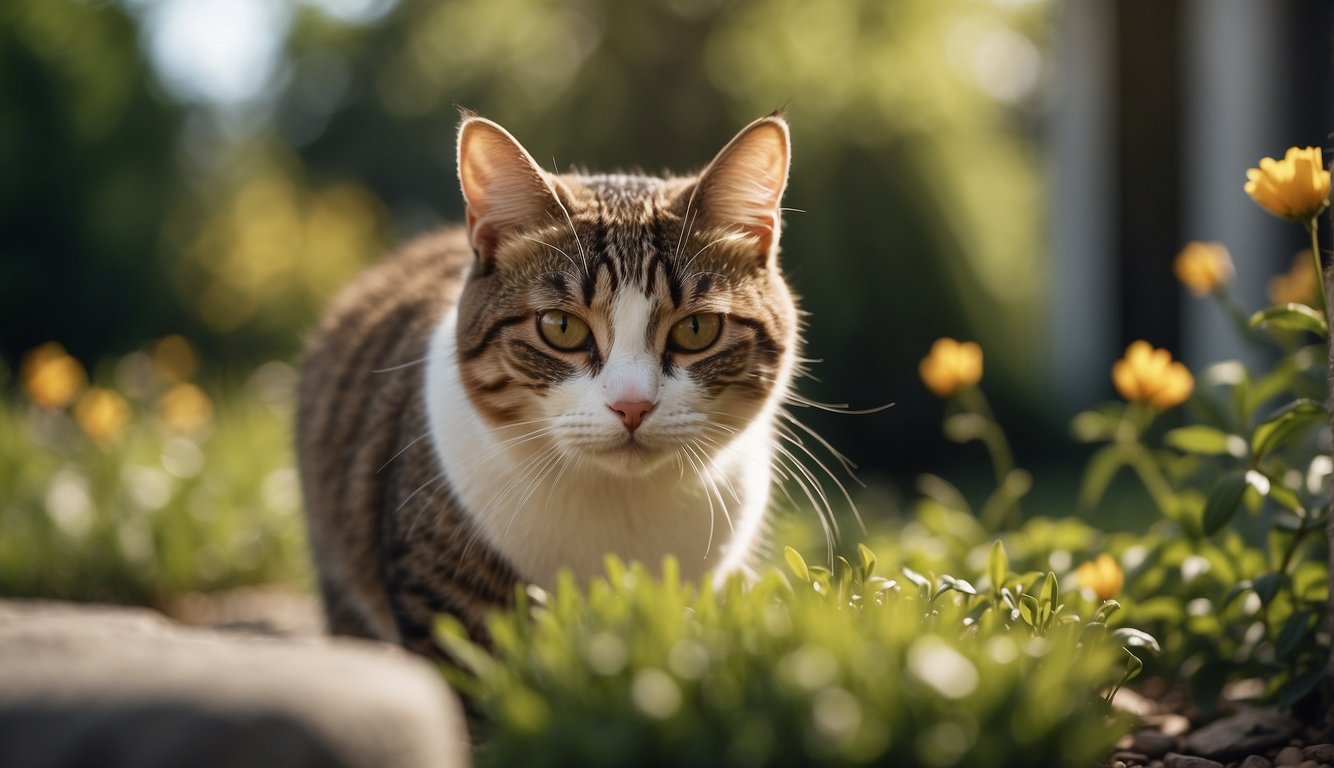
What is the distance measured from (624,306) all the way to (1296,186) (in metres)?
1.13

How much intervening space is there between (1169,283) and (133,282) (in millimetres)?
5663

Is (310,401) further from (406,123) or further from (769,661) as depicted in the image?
(406,123)

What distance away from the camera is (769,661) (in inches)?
52.4

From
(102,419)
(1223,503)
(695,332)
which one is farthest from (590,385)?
(102,419)

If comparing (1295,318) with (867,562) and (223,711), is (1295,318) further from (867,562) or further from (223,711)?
(223,711)

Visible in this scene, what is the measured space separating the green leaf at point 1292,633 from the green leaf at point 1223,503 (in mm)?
196

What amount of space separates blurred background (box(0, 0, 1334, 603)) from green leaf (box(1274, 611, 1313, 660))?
2.50m

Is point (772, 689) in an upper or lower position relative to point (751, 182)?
lower

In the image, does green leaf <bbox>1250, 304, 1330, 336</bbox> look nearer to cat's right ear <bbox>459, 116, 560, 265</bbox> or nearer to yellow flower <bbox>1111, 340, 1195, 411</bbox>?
yellow flower <bbox>1111, 340, 1195, 411</bbox>

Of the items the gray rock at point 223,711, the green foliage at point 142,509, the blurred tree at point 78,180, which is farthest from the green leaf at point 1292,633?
the blurred tree at point 78,180

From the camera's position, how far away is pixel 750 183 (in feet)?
6.95

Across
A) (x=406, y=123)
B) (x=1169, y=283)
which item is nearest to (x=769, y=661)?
(x=1169, y=283)

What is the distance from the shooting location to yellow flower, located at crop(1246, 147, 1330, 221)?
1.82 m

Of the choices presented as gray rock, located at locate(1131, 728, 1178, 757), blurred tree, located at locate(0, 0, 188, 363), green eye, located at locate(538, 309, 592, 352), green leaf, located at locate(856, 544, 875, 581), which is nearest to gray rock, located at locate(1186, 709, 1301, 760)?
gray rock, located at locate(1131, 728, 1178, 757)
